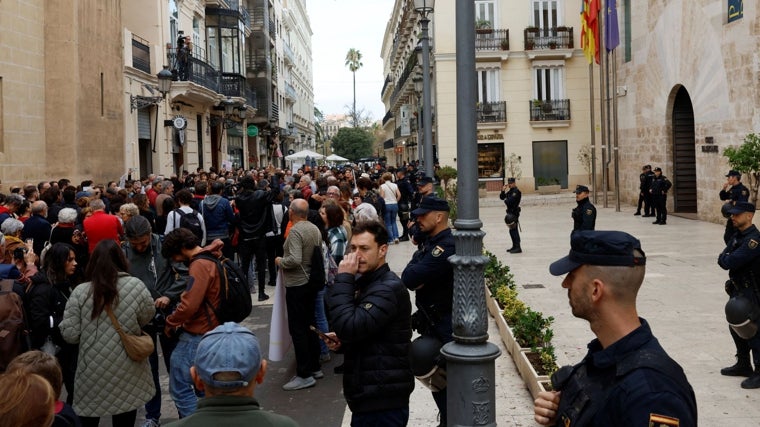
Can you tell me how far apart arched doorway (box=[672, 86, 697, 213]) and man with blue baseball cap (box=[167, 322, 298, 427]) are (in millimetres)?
23599

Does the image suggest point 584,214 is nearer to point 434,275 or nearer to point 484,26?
point 434,275

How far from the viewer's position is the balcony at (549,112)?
119ft

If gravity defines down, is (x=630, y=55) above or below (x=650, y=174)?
above

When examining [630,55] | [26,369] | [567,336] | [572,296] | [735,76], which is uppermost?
[630,55]

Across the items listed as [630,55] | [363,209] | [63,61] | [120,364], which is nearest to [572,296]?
[120,364]

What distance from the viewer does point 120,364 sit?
16.8 ft

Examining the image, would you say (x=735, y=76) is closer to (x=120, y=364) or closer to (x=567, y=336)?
(x=567, y=336)

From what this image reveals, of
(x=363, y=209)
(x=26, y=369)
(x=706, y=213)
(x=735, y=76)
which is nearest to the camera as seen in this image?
(x=26, y=369)

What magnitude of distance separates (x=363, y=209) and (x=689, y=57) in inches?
580

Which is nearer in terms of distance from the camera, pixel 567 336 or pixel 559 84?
pixel 567 336

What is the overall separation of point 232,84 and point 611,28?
52.2 feet

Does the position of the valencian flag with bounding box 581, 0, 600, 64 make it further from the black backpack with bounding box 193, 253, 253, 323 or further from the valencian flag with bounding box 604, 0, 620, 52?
the black backpack with bounding box 193, 253, 253, 323

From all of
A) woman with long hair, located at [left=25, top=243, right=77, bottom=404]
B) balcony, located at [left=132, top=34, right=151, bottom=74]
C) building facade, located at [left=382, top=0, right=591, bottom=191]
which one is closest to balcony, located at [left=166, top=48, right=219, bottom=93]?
balcony, located at [left=132, top=34, right=151, bottom=74]

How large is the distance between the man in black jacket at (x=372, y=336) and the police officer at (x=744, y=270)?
3809mm
